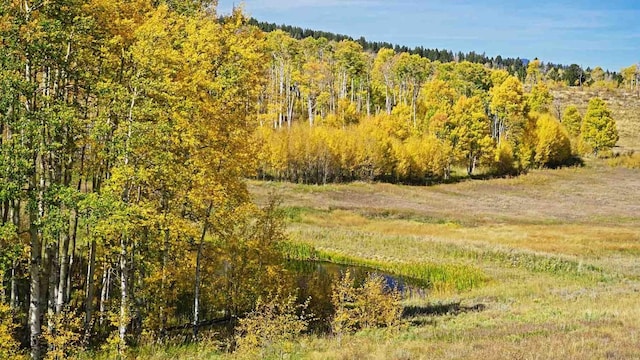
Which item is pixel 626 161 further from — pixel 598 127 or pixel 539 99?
pixel 539 99

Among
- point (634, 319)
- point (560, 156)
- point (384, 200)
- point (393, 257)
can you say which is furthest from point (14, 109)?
point (560, 156)

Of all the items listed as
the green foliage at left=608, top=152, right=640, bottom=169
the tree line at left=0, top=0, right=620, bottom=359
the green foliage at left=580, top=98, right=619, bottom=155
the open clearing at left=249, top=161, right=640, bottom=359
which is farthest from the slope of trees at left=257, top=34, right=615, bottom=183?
the tree line at left=0, top=0, right=620, bottom=359

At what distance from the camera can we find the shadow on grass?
2196 cm

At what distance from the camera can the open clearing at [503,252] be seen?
13727mm

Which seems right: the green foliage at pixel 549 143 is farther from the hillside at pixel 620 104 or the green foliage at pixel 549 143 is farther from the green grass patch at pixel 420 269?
the green grass patch at pixel 420 269

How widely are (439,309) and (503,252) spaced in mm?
17452

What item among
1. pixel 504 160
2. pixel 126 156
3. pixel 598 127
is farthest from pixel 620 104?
pixel 126 156

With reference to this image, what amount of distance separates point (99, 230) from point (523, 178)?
84775 mm

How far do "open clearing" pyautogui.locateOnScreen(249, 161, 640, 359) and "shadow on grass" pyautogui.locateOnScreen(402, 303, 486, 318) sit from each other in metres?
0.05

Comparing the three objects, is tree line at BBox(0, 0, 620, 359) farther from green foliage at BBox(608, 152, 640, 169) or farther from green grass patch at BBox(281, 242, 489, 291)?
green foliage at BBox(608, 152, 640, 169)

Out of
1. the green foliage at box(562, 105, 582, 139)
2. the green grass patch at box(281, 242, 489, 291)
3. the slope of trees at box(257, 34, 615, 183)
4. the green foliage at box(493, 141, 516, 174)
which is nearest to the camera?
the green grass patch at box(281, 242, 489, 291)

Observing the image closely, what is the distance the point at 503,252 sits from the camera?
38.5m

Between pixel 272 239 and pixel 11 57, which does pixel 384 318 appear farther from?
pixel 11 57

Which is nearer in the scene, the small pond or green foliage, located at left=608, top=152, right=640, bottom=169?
the small pond
